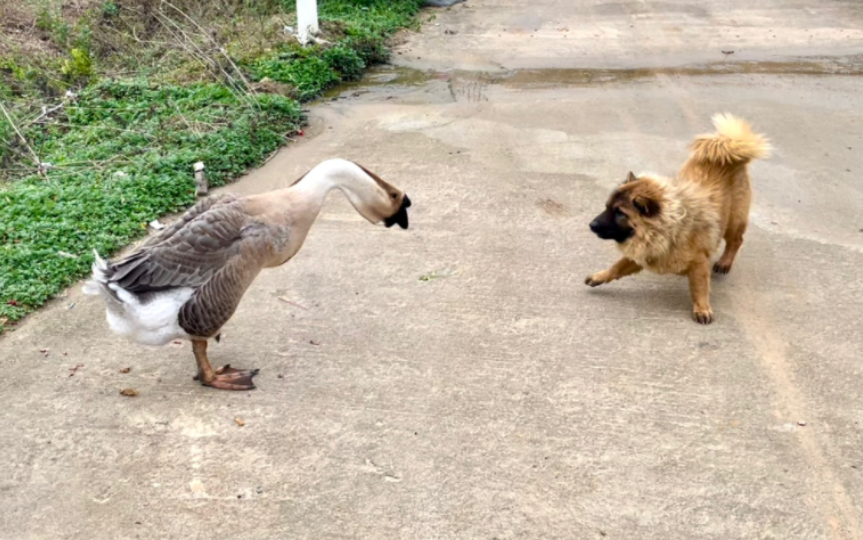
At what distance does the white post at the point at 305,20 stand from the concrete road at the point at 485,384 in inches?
111

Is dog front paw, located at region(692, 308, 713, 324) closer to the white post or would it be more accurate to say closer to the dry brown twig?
the dry brown twig

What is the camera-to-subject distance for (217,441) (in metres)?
3.56

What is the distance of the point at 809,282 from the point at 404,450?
284 cm

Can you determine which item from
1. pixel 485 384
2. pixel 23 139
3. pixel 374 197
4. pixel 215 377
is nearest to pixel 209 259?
pixel 215 377

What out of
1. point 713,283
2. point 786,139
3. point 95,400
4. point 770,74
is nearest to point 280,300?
point 95,400

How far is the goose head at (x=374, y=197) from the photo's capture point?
3.78m

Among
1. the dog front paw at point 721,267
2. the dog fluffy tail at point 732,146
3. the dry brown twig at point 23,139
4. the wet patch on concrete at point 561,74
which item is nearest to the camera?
the dog fluffy tail at point 732,146

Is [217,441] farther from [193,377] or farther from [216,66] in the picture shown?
[216,66]

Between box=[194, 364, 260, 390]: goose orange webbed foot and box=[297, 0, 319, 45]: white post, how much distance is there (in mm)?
5925

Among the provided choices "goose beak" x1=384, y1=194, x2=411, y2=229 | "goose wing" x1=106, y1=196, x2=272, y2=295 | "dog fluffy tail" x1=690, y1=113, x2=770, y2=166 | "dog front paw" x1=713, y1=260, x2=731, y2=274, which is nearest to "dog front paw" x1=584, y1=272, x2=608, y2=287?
"dog front paw" x1=713, y1=260, x2=731, y2=274

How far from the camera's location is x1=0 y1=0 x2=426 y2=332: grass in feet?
17.0

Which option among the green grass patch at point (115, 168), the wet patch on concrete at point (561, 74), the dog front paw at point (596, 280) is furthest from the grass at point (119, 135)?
the dog front paw at point (596, 280)

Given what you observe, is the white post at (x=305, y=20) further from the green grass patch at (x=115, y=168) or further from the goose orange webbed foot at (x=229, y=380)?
the goose orange webbed foot at (x=229, y=380)

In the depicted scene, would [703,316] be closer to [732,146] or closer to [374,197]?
[732,146]
